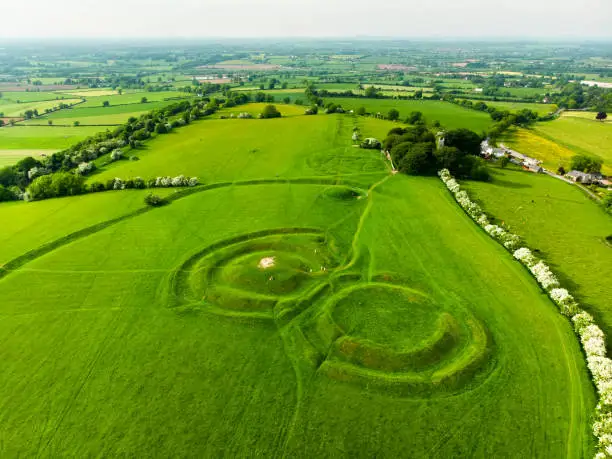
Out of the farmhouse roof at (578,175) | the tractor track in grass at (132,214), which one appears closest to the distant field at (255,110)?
the tractor track in grass at (132,214)

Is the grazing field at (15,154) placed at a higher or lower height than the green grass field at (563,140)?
lower

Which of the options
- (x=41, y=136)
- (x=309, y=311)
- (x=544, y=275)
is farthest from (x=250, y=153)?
(x=41, y=136)

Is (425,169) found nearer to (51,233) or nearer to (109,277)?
(109,277)

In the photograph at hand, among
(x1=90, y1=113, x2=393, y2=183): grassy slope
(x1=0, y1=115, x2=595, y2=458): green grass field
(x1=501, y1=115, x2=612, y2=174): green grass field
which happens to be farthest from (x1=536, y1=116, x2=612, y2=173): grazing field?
(x1=0, y1=115, x2=595, y2=458): green grass field

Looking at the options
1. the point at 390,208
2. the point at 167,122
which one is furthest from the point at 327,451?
the point at 167,122

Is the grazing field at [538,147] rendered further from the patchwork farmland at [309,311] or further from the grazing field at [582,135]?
the patchwork farmland at [309,311]

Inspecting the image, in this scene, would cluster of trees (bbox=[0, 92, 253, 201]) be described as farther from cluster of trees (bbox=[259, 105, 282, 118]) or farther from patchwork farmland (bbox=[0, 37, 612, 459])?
cluster of trees (bbox=[259, 105, 282, 118])

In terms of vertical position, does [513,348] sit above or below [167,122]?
below
